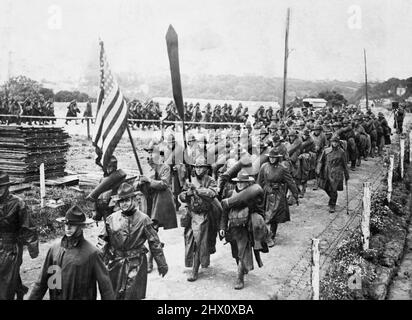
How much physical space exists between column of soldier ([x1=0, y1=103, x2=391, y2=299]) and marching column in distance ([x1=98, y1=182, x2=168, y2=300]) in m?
0.01

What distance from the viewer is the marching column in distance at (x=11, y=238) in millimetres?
5852

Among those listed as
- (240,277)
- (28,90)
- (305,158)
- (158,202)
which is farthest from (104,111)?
(28,90)

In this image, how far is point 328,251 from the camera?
912 centimetres

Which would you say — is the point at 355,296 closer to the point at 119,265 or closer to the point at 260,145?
the point at 119,265

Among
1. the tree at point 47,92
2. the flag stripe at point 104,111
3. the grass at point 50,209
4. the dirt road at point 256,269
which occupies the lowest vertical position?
the dirt road at point 256,269

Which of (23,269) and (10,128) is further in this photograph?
(10,128)

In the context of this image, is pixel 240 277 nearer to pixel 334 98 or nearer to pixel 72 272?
pixel 72 272

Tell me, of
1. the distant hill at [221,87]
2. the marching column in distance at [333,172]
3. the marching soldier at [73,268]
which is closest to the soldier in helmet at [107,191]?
the marching soldier at [73,268]

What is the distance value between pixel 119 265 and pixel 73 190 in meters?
7.92

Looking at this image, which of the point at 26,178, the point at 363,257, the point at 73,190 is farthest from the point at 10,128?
the point at 363,257

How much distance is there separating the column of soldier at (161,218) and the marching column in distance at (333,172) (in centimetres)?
3

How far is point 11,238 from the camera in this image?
595 cm

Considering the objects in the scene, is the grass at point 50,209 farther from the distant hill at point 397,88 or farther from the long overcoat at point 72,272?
the distant hill at point 397,88

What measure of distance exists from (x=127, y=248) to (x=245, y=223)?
2.37 metres
